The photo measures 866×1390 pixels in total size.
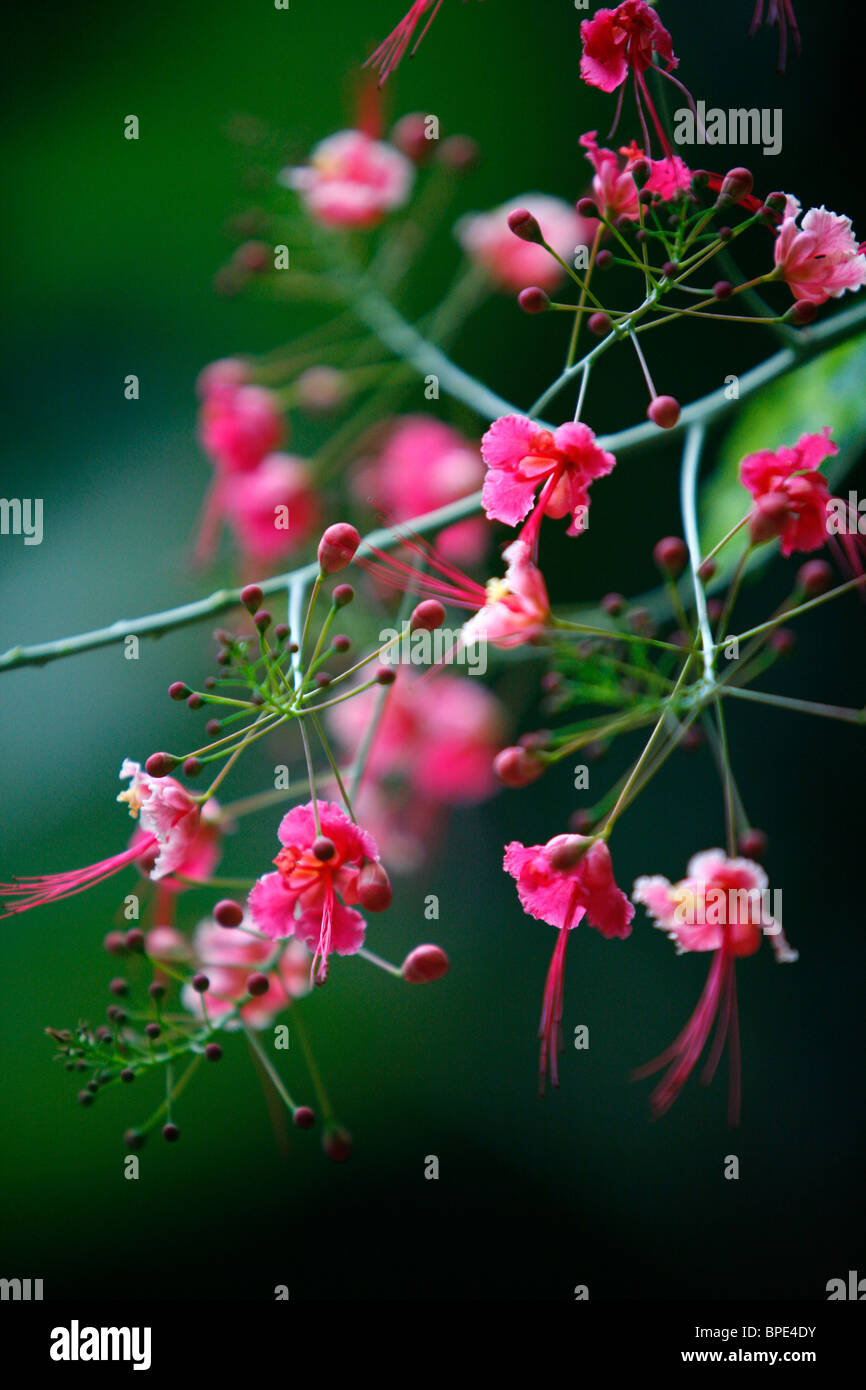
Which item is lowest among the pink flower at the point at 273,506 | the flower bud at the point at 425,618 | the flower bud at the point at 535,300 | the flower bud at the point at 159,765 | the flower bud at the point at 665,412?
the flower bud at the point at 159,765

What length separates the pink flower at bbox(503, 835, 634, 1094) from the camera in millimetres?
579

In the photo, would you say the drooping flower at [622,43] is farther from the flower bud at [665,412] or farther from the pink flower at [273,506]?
the pink flower at [273,506]

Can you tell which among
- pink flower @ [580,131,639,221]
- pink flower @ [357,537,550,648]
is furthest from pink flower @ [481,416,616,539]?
pink flower @ [580,131,639,221]

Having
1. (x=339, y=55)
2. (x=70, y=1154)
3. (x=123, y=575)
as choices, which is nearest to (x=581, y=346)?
(x=339, y=55)

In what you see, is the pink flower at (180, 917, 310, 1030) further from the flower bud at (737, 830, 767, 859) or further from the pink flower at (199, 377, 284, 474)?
the pink flower at (199, 377, 284, 474)

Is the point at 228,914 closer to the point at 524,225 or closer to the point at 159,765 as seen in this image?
the point at 159,765

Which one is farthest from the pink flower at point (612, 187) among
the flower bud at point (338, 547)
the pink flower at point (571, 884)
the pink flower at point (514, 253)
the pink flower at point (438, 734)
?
the pink flower at point (438, 734)

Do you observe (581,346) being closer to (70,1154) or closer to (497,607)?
(497,607)

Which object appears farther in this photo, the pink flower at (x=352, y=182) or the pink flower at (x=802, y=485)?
the pink flower at (x=352, y=182)

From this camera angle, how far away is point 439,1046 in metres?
1.41

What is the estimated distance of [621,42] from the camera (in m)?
0.64

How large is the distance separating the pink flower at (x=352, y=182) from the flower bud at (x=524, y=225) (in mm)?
573

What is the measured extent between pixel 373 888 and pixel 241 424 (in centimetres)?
72

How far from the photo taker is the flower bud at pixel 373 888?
1.94 ft
